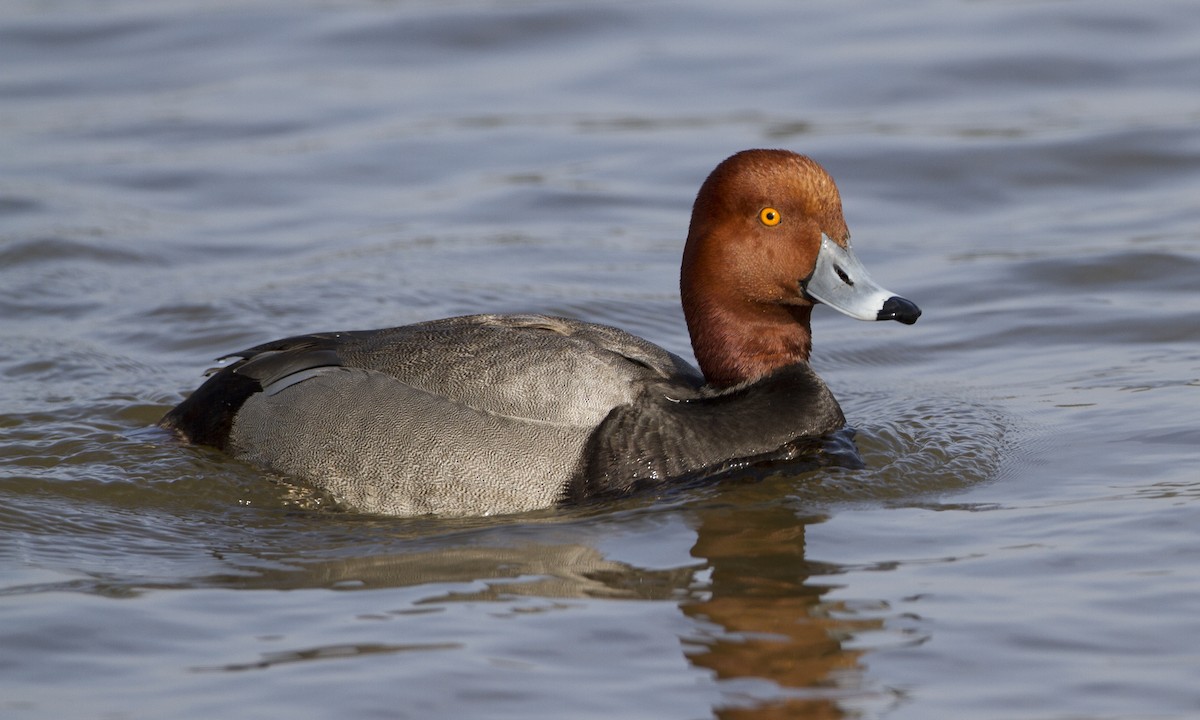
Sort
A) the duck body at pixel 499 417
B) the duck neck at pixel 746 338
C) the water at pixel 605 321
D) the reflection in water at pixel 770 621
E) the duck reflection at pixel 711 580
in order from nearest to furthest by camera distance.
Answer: the reflection in water at pixel 770 621
the duck reflection at pixel 711 580
the water at pixel 605 321
the duck body at pixel 499 417
the duck neck at pixel 746 338

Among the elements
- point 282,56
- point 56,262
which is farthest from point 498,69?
point 56,262

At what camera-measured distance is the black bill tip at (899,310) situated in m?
6.39

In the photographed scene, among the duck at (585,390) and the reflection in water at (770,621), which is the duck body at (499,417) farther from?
the reflection in water at (770,621)

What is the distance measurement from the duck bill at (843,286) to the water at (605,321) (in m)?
0.66

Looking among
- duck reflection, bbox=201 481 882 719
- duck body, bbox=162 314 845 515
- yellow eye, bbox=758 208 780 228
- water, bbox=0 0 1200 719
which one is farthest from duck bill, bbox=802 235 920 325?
duck reflection, bbox=201 481 882 719

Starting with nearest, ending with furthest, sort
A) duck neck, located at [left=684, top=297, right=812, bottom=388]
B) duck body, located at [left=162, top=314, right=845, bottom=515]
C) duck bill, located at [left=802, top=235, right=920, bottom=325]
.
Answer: duck body, located at [left=162, top=314, right=845, bottom=515] < duck bill, located at [left=802, top=235, right=920, bottom=325] < duck neck, located at [left=684, top=297, right=812, bottom=388]

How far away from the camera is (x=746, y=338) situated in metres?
6.70

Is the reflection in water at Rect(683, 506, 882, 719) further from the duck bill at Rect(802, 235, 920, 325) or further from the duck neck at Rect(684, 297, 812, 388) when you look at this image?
the duck bill at Rect(802, 235, 920, 325)

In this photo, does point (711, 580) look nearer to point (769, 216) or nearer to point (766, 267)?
point (766, 267)

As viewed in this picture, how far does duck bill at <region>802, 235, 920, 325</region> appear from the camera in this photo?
651 centimetres

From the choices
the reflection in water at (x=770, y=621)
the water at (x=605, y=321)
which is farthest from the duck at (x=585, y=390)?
the reflection in water at (x=770, y=621)

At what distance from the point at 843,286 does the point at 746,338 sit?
45cm

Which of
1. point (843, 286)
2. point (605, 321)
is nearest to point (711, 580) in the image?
point (843, 286)

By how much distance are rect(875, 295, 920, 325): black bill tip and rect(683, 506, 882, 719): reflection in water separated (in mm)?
875
